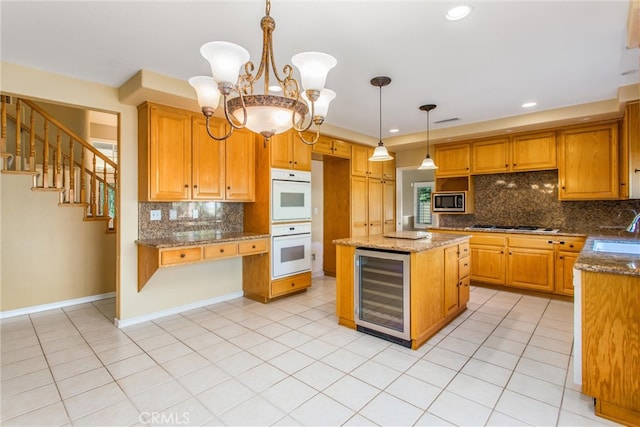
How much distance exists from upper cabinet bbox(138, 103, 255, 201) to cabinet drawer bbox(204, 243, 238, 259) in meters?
0.60

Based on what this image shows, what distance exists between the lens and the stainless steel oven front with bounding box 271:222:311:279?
392 centimetres

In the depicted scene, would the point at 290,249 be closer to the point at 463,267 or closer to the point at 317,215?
the point at 317,215

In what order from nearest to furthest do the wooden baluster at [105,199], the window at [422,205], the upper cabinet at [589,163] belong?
1. the upper cabinet at [589,163]
2. the wooden baluster at [105,199]
3. the window at [422,205]

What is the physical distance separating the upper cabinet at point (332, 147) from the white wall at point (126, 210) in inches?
81.2

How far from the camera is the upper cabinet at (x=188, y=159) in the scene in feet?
10.2

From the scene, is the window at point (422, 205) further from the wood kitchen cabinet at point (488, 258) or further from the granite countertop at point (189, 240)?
the granite countertop at point (189, 240)

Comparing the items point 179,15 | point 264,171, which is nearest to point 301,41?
point 179,15

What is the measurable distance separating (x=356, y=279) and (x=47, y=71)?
3.38 m

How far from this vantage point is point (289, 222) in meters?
4.10

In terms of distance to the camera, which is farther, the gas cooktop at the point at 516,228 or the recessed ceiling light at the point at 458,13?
the gas cooktop at the point at 516,228

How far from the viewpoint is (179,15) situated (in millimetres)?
1985

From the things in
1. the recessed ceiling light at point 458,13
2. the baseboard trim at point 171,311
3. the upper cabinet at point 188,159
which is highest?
the recessed ceiling light at point 458,13

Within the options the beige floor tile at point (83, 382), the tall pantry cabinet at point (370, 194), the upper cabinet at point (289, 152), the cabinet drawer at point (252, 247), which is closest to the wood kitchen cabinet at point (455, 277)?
the tall pantry cabinet at point (370, 194)

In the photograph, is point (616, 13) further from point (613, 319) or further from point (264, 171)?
point (264, 171)
